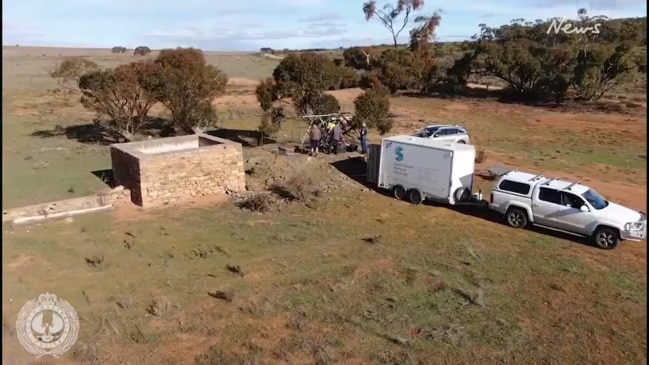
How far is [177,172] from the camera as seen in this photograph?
17703 mm

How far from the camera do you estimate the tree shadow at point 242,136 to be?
90.8 ft

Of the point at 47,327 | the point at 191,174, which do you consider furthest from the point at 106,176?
the point at 47,327

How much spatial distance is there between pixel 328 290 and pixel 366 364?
275 cm

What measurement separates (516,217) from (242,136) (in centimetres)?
1769

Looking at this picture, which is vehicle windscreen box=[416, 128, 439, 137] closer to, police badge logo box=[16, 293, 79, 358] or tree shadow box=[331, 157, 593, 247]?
tree shadow box=[331, 157, 593, 247]

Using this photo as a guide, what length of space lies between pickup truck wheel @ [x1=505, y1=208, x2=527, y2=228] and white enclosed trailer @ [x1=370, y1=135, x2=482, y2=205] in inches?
75.3

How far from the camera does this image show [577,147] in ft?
91.6

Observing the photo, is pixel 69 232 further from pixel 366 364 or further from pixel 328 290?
pixel 366 364

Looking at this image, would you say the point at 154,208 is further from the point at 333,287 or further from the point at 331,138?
the point at 331,138

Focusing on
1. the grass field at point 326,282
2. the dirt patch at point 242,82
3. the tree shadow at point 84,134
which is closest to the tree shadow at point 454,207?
the grass field at point 326,282

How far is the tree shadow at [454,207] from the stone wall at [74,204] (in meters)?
8.19

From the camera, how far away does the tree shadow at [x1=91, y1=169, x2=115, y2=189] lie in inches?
773

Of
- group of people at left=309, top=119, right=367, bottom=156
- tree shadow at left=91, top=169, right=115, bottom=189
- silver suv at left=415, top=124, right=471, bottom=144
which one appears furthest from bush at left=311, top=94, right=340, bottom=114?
tree shadow at left=91, top=169, right=115, bottom=189

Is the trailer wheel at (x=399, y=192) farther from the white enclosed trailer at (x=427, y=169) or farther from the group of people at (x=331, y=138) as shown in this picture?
the group of people at (x=331, y=138)
